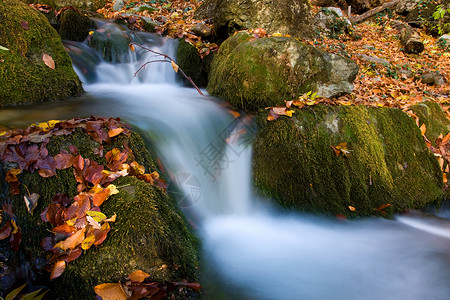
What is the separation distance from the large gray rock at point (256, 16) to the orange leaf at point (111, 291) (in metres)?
5.76

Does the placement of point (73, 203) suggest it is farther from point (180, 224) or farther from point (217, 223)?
point (217, 223)

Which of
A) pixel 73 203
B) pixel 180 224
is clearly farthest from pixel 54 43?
pixel 180 224

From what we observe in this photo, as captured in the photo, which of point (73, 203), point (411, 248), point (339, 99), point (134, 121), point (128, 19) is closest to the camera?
point (73, 203)

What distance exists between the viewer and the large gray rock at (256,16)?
612 cm

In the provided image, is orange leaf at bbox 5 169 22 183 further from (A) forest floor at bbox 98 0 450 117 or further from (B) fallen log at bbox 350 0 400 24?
(B) fallen log at bbox 350 0 400 24

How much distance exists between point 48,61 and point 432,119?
5.86 meters

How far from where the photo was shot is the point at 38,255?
1.80 metres

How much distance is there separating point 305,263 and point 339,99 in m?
2.70

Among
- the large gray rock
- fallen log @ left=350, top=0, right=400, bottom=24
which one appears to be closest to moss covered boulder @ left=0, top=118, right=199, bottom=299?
the large gray rock

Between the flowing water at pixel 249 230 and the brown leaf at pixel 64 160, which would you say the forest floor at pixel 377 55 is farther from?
the brown leaf at pixel 64 160

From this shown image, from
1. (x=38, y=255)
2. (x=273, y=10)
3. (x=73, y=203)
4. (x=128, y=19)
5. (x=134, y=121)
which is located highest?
(x=273, y=10)

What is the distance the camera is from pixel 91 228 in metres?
1.78

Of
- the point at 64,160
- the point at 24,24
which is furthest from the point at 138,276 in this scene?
the point at 24,24

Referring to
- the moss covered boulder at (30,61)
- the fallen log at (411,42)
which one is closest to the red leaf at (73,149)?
the moss covered boulder at (30,61)
